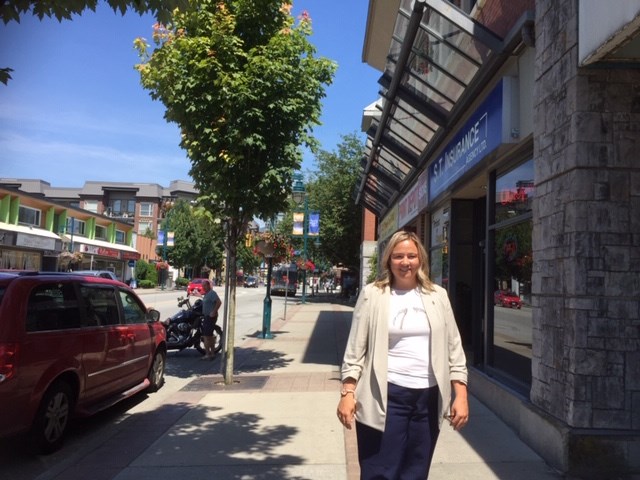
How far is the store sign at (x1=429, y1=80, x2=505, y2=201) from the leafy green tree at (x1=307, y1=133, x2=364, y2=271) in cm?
2518

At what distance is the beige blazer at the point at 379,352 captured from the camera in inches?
120

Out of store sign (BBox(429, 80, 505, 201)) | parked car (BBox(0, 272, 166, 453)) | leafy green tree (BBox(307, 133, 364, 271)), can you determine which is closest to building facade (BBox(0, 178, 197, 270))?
leafy green tree (BBox(307, 133, 364, 271))

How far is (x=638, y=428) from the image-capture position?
172 inches

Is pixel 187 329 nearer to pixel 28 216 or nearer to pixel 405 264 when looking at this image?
pixel 405 264

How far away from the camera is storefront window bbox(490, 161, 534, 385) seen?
6.03 meters

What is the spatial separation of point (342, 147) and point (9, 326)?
3099 cm

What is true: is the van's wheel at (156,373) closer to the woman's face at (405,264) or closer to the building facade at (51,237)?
the woman's face at (405,264)

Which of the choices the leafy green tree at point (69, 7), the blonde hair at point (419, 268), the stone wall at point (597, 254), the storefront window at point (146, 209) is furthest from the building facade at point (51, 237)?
the blonde hair at point (419, 268)

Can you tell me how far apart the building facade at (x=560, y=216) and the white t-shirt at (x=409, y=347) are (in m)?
1.83

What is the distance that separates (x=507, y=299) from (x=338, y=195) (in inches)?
1138

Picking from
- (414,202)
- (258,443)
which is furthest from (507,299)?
(414,202)

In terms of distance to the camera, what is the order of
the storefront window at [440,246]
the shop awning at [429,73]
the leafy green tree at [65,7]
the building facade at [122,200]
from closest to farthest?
the leafy green tree at [65,7]
the shop awning at [429,73]
the storefront window at [440,246]
the building facade at [122,200]

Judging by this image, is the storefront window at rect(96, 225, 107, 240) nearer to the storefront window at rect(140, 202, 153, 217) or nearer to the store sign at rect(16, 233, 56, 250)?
the store sign at rect(16, 233, 56, 250)

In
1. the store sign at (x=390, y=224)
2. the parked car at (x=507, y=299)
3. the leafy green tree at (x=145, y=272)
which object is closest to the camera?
the parked car at (x=507, y=299)
